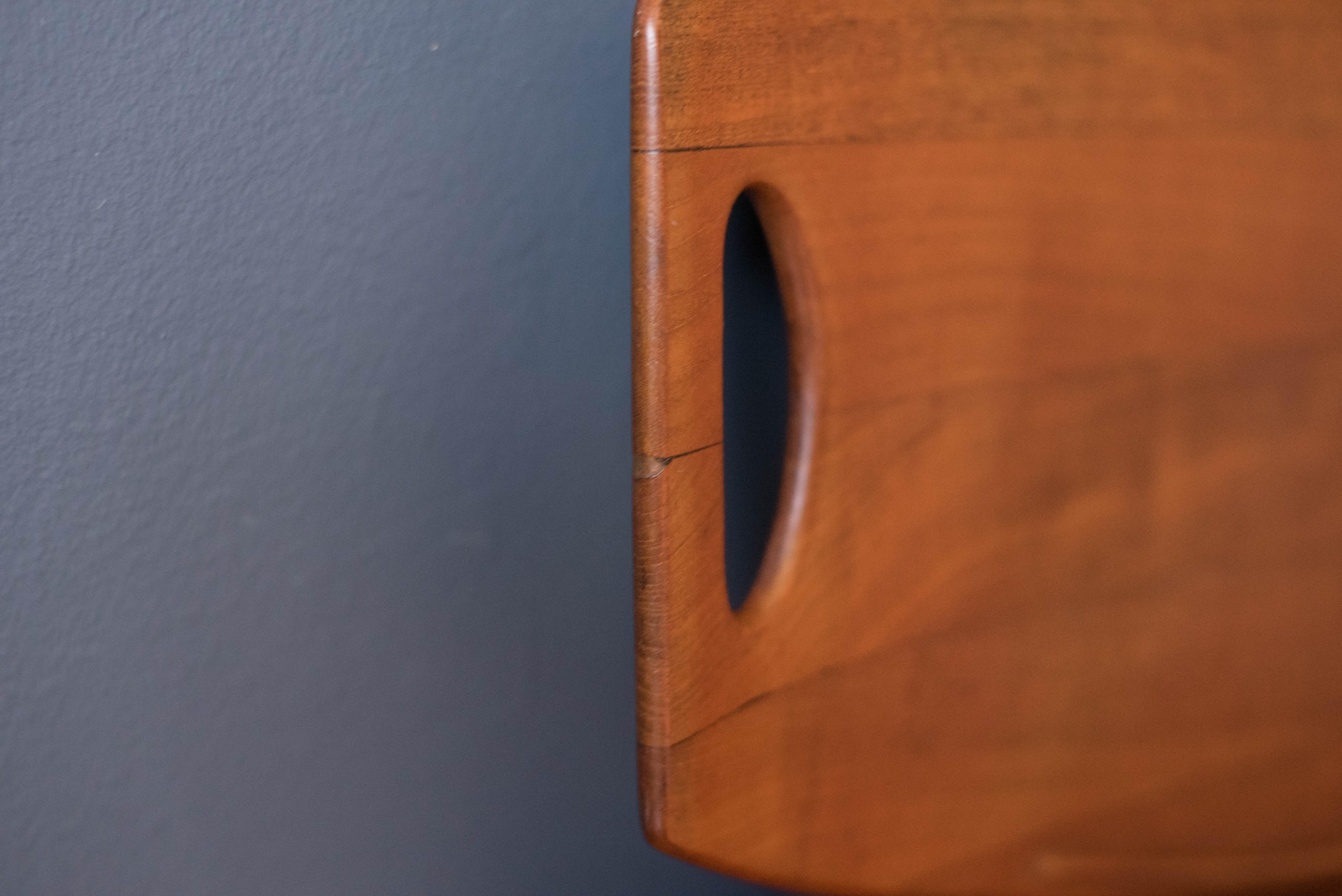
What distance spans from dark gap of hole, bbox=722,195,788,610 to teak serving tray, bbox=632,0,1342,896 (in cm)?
18

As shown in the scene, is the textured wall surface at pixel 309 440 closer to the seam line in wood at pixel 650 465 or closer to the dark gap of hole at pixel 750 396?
the dark gap of hole at pixel 750 396

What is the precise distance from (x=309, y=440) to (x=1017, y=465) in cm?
38

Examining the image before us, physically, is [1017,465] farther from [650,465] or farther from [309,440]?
[309,440]

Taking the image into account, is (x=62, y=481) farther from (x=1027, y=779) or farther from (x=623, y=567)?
(x=1027, y=779)

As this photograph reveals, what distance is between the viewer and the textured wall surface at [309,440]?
53cm

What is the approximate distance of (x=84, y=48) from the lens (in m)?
0.51

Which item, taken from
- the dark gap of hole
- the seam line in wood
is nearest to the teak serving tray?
the seam line in wood

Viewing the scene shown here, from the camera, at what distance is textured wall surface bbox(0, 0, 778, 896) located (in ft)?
1.74

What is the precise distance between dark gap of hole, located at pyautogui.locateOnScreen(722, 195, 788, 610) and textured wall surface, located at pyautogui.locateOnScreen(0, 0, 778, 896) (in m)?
0.07

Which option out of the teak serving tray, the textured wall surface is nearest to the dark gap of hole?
the textured wall surface

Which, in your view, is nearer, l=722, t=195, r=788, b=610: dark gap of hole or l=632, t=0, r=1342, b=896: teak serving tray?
l=632, t=0, r=1342, b=896: teak serving tray

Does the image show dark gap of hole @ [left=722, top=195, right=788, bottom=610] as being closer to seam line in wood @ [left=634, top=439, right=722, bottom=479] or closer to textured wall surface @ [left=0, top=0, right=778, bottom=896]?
textured wall surface @ [left=0, top=0, right=778, bottom=896]

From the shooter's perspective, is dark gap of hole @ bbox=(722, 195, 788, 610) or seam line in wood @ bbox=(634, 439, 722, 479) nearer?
seam line in wood @ bbox=(634, 439, 722, 479)

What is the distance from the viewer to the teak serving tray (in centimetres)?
43
